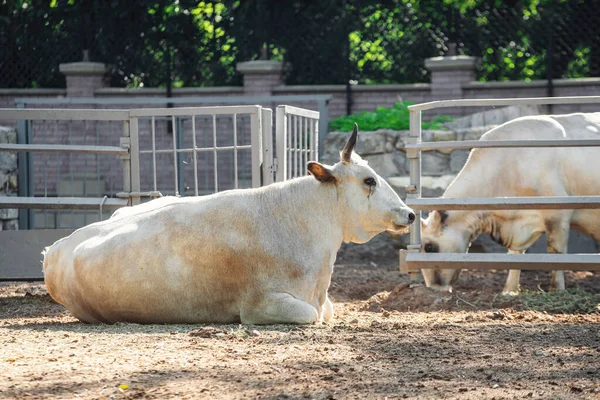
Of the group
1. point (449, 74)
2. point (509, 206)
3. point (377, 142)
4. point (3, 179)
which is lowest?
point (509, 206)

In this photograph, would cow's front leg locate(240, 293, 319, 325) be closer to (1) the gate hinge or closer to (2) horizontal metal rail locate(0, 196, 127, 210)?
(2) horizontal metal rail locate(0, 196, 127, 210)

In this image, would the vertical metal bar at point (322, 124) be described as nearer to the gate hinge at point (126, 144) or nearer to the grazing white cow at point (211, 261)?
the gate hinge at point (126, 144)

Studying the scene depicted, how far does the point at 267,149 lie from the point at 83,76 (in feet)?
26.9

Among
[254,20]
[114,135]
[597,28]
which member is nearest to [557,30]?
[597,28]

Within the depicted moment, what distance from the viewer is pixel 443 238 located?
9508 millimetres

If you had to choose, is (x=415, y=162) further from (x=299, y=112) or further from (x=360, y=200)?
(x=360, y=200)

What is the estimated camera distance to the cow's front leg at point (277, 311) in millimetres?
6555

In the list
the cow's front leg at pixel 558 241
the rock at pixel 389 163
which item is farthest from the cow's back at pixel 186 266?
the rock at pixel 389 163

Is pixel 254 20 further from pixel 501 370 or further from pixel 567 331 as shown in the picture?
pixel 501 370

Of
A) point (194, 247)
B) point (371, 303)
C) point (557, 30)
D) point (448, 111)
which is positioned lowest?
point (371, 303)

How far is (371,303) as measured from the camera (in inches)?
331

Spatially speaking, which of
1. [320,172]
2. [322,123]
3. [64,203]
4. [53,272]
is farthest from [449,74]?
[53,272]

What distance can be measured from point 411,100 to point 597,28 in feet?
9.29

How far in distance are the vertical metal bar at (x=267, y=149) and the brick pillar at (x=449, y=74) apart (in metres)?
6.34
